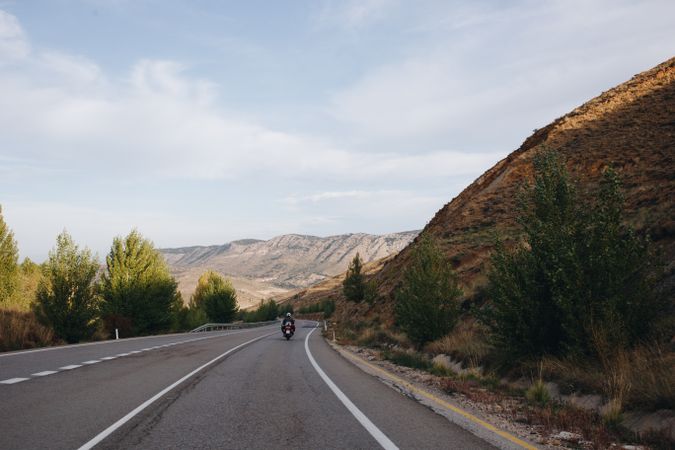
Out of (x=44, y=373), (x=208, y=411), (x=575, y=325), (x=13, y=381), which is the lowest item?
(x=208, y=411)

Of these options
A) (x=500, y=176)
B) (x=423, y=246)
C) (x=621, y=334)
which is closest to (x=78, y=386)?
(x=621, y=334)

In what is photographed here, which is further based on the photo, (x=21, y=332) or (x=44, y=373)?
(x=21, y=332)

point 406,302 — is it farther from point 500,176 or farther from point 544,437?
point 500,176

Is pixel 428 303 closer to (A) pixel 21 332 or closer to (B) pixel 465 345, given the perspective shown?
(B) pixel 465 345

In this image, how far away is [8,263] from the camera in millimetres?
40438

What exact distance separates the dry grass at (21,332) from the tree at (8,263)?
20.8 meters

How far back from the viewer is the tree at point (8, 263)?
131ft

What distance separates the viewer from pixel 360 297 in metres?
67.0

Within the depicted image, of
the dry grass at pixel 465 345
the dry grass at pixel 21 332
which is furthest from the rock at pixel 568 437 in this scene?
the dry grass at pixel 21 332

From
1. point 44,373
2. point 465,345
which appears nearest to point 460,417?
point 465,345

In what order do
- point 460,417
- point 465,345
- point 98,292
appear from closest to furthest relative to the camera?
point 460,417, point 465,345, point 98,292

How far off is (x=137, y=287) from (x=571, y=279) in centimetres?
3885

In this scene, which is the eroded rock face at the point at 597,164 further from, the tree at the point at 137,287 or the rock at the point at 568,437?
the tree at the point at 137,287

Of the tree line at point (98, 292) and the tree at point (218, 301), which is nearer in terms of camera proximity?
the tree line at point (98, 292)
